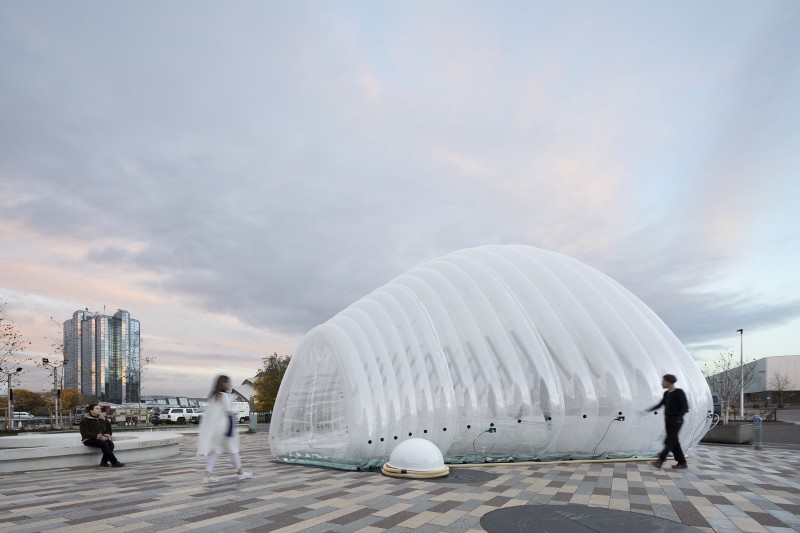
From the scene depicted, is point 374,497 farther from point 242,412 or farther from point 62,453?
point 242,412

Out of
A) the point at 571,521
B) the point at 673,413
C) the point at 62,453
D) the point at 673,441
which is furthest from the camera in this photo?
the point at 62,453

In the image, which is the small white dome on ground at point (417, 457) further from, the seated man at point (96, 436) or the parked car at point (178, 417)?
the parked car at point (178, 417)

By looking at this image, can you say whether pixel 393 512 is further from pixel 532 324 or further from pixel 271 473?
pixel 532 324

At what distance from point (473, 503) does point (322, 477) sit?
3.43 meters

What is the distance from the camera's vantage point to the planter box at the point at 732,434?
51.5 ft

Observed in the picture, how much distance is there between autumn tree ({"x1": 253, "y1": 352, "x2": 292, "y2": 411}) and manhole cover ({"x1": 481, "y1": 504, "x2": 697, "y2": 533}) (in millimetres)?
43914

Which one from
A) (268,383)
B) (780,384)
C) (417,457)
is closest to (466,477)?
(417,457)

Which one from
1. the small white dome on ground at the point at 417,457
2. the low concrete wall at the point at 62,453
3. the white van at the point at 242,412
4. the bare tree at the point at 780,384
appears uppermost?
the small white dome on ground at the point at 417,457

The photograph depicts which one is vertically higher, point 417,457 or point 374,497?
point 417,457

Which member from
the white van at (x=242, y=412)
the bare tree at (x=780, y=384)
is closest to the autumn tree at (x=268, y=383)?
the white van at (x=242, y=412)

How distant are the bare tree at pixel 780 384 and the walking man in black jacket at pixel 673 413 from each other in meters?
69.7

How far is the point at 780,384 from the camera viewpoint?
66.6m

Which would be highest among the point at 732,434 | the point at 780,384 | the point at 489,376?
the point at 489,376

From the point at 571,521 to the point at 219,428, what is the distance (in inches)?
238
